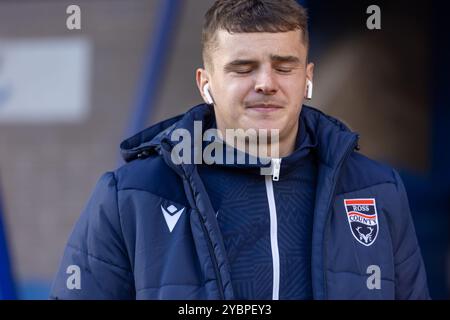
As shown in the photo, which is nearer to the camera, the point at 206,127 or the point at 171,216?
the point at 171,216

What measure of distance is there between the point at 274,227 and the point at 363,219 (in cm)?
17

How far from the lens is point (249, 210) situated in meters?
1.52

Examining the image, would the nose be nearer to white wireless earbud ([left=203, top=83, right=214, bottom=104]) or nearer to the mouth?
the mouth

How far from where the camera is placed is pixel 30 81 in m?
5.74

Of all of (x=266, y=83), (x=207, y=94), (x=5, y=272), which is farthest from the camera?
(x=5, y=272)

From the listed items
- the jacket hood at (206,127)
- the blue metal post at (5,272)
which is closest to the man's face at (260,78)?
the jacket hood at (206,127)

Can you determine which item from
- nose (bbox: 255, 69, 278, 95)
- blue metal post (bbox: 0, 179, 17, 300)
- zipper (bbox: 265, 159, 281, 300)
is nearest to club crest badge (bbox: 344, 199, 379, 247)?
zipper (bbox: 265, 159, 281, 300)

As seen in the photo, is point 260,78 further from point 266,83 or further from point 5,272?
point 5,272

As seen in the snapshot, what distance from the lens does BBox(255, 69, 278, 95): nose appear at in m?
1.45

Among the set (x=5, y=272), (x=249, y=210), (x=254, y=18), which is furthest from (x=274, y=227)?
(x=5, y=272)

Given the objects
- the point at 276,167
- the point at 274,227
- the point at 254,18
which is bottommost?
the point at 274,227

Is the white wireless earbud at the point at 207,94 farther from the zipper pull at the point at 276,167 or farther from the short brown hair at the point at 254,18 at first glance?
the zipper pull at the point at 276,167

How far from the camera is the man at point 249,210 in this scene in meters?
1.44
